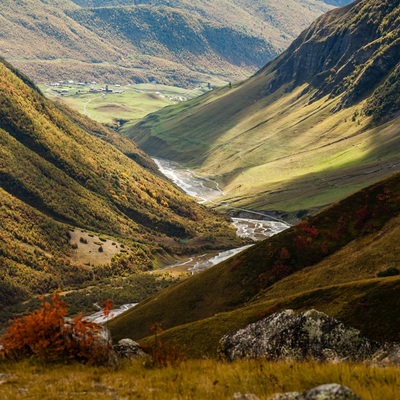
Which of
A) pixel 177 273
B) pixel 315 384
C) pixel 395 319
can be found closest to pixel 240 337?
pixel 395 319

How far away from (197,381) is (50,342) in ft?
31.8

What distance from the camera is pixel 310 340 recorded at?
3322 centimetres

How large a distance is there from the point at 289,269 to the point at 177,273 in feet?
451

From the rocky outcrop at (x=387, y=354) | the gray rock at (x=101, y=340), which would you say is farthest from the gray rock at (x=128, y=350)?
the rocky outcrop at (x=387, y=354)

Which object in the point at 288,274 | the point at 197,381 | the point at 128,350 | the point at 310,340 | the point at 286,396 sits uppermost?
the point at 286,396

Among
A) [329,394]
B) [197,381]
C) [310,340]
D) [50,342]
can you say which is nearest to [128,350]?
[50,342]

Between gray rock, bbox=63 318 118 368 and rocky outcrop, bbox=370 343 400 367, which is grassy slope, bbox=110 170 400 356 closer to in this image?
rocky outcrop, bbox=370 343 400 367

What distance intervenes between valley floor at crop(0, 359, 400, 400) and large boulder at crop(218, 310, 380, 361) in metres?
9.40

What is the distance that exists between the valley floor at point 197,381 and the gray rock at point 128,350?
280 inches

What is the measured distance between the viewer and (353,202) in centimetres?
6894

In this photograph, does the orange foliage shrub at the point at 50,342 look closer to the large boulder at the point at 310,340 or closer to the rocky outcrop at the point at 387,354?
the large boulder at the point at 310,340

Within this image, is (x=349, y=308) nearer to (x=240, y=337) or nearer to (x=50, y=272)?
(x=240, y=337)

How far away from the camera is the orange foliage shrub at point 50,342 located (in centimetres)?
2625

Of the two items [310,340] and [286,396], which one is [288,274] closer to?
[310,340]
